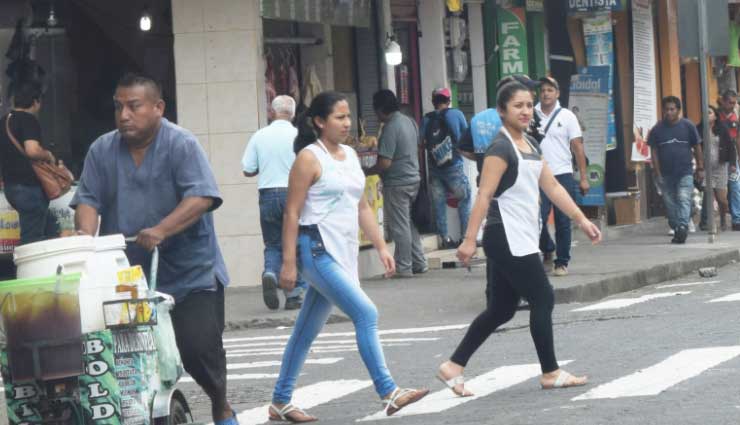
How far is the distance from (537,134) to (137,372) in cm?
956

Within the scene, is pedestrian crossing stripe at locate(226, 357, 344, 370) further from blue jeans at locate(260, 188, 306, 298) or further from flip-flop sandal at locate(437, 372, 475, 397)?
blue jeans at locate(260, 188, 306, 298)

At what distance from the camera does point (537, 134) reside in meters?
16.2

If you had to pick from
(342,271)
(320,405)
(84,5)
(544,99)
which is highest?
(84,5)

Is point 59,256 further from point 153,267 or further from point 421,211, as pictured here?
point 421,211

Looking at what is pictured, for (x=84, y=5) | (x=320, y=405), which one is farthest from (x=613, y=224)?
(x=320, y=405)

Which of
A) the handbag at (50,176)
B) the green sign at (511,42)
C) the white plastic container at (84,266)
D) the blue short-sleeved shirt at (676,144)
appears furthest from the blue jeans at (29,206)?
the blue short-sleeved shirt at (676,144)

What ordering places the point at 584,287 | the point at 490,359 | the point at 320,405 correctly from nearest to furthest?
the point at 320,405 → the point at 490,359 → the point at 584,287

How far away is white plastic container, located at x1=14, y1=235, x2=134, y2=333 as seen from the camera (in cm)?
694

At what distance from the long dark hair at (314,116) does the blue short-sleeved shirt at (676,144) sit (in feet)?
46.3

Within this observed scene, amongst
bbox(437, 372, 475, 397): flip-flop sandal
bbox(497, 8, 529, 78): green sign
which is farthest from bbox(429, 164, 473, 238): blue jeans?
bbox(437, 372, 475, 397): flip-flop sandal

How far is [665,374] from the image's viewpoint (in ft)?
32.1

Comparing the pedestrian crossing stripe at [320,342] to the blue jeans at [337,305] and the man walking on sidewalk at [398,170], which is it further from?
the man walking on sidewalk at [398,170]

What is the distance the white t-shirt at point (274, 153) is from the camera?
14758mm

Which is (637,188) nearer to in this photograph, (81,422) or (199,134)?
(199,134)
